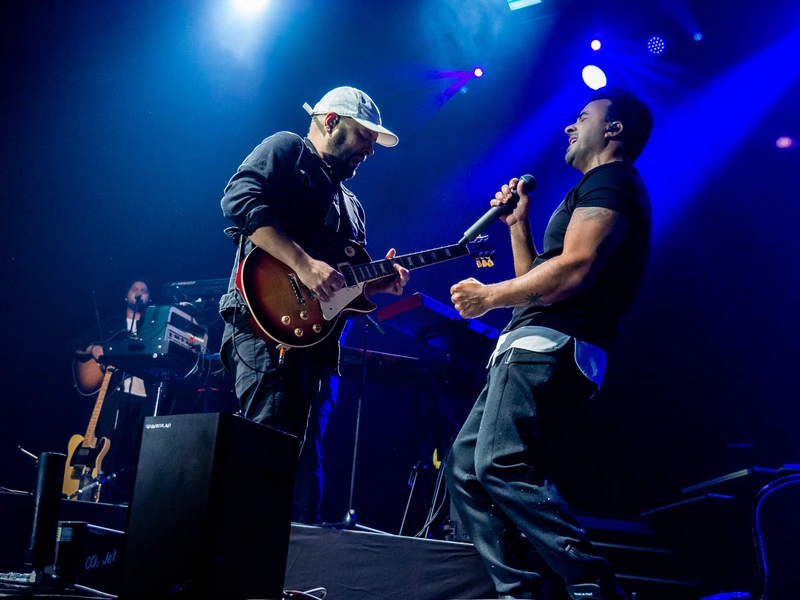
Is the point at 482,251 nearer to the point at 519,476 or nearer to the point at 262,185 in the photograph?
the point at 262,185

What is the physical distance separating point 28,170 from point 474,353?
558cm

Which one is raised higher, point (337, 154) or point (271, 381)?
point (337, 154)

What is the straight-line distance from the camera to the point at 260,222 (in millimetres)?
2953

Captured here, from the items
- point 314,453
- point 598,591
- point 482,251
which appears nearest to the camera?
point 598,591

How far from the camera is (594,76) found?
21.2ft

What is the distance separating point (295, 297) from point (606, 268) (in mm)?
1413

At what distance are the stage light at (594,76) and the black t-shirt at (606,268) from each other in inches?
165

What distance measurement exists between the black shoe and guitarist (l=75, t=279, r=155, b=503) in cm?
531

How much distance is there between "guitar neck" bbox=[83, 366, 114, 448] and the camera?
7129 millimetres

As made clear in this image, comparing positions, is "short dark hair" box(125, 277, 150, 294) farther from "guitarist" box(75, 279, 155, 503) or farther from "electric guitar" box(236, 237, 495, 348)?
"electric guitar" box(236, 237, 495, 348)

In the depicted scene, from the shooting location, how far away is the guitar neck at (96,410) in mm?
7129

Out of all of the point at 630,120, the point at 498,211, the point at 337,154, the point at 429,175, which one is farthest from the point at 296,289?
the point at 429,175

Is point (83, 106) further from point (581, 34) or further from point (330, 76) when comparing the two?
point (581, 34)

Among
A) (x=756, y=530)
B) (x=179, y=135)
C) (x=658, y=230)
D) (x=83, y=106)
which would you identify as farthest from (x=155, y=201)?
(x=756, y=530)
